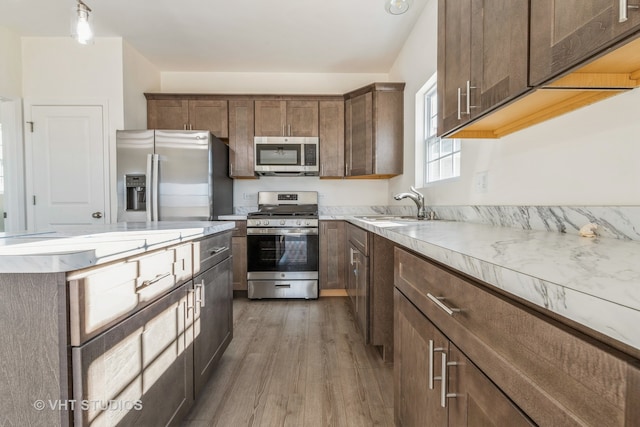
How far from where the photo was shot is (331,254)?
335cm

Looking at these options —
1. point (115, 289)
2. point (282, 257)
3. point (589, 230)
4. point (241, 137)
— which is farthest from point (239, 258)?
point (589, 230)

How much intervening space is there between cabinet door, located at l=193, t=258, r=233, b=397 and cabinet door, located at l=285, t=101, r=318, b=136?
2.07 m

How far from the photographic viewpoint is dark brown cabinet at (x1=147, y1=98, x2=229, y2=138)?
3430mm

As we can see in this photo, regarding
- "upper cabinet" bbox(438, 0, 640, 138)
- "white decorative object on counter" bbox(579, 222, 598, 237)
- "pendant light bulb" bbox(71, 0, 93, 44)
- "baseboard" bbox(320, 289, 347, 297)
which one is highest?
"pendant light bulb" bbox(71, 0, 93, 44)

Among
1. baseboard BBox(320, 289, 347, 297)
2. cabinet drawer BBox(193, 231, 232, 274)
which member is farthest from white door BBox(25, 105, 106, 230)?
baseboard BBox(320, 289, 347, 297)

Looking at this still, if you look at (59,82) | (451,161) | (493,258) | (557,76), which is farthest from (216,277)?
(59,82)

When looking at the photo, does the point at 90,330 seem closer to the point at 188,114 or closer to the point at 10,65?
the point at 188,114

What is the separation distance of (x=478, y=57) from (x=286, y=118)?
2.58 m

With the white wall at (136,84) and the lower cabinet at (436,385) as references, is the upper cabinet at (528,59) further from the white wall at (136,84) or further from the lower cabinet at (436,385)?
the white wall at (136,84)

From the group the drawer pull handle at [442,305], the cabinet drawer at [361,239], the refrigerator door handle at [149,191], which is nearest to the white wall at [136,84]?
the refrigerator door handle at [149,191]

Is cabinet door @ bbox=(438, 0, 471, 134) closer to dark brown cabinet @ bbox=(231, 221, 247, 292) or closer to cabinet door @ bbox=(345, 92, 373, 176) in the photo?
cabinet door @ bbox=(345, 92, 373, 176)

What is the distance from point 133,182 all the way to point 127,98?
3.05 feet

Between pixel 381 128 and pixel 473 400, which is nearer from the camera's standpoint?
pixel 473 400

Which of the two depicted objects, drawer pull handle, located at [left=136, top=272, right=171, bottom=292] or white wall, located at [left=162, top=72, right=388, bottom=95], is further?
white wall, located at [left=162, top=72, right=388, bottom=95]
